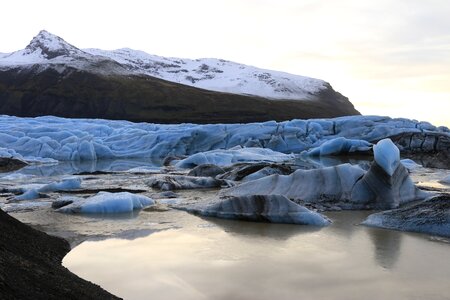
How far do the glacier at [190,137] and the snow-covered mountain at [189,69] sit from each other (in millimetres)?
61087

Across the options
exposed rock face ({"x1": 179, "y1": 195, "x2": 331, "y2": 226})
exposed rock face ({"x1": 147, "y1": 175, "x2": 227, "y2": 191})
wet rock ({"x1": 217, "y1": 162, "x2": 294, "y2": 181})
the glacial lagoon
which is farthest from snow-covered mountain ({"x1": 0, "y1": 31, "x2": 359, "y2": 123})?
the glacial lagoon

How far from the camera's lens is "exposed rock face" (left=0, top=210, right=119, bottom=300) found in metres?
2.77

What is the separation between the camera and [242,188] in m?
9.02

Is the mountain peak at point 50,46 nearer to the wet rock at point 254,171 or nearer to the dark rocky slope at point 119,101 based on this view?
the dark rocky slope at point 119,101

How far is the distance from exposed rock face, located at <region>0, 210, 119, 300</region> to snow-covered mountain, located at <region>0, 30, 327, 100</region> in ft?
278

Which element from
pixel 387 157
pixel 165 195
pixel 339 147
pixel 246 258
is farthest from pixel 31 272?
pixel 339 147

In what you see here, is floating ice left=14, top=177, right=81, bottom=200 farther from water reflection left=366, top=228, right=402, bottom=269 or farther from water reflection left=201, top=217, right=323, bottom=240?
water reflection left=366, top=228, right=402, bottom=269

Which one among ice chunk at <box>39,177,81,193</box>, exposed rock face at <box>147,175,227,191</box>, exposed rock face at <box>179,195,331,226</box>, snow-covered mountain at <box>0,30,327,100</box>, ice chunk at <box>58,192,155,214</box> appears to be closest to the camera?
exposed rock face at <box>179,195,331,226</box>

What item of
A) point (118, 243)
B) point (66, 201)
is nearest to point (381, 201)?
point (118, 243)

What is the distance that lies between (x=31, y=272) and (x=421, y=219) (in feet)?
16.1

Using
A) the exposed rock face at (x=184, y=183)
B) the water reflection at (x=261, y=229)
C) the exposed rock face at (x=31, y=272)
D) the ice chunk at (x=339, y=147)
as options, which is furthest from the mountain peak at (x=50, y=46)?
the exposed rock face at (x=31, y=272)

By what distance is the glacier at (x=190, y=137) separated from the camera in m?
25.0

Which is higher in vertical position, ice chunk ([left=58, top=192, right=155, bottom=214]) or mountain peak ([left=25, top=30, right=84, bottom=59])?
mountain peak ([left=25, top=30, right=84, bottom=59])

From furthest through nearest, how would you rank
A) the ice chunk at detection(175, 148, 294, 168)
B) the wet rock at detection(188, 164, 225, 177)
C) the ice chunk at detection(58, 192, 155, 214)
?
the ice chunk at detection(175, 148, 294, 168), the wet rock at detection(188, 164, 225, 177), the ice chunk at detection(58, 192, 155, 214)
